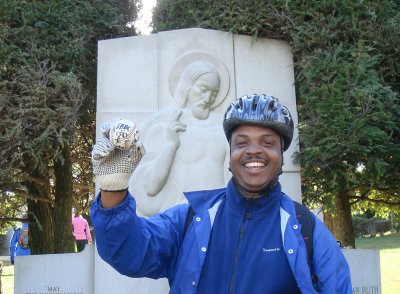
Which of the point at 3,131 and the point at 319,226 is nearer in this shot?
the point at 319,226

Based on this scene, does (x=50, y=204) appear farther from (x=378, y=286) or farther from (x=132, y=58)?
(x=378, y=286)

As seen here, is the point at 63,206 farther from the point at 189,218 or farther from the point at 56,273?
the point at 189,218

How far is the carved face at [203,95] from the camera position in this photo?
17.4 ft

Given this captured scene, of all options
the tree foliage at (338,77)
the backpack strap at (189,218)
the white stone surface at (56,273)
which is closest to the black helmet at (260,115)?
the backpack strap at (189,218)

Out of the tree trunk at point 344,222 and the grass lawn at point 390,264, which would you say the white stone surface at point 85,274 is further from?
the grass lawn at point 390,264

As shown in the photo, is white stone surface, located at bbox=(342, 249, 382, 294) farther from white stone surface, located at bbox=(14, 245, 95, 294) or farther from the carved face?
white stone surface, located at bbox=(14, 245, 95, 294)

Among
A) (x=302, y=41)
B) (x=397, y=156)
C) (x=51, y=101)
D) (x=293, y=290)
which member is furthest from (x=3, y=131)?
(x=293, y=290)

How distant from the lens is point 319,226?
2.20 meters

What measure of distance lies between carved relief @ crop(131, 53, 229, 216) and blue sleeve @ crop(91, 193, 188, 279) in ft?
9.40

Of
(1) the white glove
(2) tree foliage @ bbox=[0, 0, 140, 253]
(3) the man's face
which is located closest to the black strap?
(3) the man's face

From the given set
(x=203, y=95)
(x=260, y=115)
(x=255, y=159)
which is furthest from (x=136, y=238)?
(x=203, y=95)

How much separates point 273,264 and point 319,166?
3400 millimetres

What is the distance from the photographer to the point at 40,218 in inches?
278

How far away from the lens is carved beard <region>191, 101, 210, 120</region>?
5.31 metres
